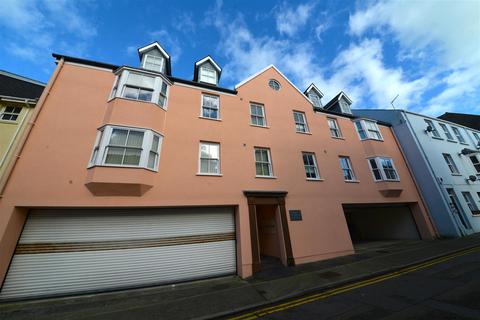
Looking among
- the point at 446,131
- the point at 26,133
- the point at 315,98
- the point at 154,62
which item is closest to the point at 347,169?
the point at 315,98

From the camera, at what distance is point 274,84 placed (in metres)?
14.6

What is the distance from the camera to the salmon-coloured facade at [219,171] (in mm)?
7488

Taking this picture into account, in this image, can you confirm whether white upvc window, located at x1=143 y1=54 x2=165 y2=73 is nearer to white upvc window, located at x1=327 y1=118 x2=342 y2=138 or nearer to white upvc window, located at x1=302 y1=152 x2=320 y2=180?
white upvc window, located at x1=302 y1=152 x2=320 y2=180

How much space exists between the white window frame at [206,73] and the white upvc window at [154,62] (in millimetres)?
2505

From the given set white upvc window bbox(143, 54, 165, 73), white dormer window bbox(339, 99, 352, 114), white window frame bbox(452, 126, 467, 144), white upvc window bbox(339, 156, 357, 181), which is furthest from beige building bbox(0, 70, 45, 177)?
white window frame bbox(452, 126, 467, 144)

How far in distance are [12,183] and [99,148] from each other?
305cm

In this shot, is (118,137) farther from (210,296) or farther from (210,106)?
(210,296)

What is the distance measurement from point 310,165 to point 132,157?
10.7m

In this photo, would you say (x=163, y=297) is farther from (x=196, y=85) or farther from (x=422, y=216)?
(x=422, y=216)

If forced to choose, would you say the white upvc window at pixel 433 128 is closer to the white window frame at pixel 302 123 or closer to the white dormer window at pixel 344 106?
the white dormer window at pixel 344 106

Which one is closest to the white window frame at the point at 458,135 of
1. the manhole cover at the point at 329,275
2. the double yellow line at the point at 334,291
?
the double yellow line at the point at 334,291

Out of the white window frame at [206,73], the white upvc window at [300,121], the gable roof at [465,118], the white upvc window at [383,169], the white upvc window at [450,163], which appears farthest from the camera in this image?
the gable roof at [465,118]

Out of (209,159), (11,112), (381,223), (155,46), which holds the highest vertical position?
(155,46)

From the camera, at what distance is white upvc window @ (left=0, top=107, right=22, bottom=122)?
1049 cm
